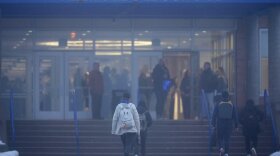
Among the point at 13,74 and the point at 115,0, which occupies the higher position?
the point at 115,0

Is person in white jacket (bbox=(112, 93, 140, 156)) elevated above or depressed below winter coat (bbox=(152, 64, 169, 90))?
below

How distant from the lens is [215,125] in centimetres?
2258

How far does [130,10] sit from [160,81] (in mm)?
2597

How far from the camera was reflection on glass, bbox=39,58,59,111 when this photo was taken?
30.2 m

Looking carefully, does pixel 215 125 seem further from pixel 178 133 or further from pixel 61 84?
pixel 61 84

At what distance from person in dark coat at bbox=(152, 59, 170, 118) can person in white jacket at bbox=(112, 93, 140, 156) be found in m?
8.54

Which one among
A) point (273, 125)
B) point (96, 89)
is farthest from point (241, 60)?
point (273, 125)

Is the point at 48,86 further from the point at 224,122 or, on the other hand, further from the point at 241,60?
the point at 224,122

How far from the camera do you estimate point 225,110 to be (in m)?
22.2

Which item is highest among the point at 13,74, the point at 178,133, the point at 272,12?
the point at 272,12

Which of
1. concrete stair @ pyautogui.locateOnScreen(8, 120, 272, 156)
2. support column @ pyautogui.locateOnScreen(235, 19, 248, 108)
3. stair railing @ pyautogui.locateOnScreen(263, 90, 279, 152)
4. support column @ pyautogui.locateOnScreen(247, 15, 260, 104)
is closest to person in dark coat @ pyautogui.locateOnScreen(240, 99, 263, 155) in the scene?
stair railing @ pyautogui.locateOnScreen(263, 90, 279, 152)

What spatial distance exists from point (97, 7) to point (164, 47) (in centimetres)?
374

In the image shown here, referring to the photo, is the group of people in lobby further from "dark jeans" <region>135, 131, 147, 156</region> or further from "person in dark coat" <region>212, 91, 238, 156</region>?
"dark jeans" <region>135, 131, 147, 156</region>

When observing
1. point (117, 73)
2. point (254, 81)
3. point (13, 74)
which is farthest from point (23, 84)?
point (254, 81)
